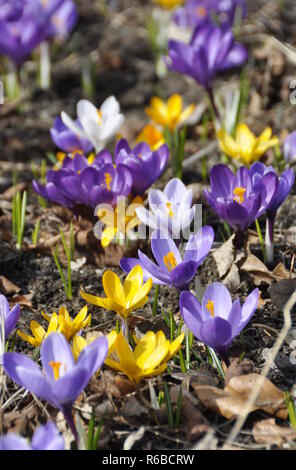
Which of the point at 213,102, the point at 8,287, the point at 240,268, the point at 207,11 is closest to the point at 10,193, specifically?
the point at 8,287

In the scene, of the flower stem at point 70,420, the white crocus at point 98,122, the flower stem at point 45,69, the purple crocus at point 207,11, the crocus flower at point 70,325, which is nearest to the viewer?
Result: the flower stem at point 70,420

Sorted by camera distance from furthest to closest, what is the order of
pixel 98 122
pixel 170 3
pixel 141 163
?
pixel 170 3 → pixel 98 122 → pixel 141 163

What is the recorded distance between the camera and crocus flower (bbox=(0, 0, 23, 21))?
11.1 feet

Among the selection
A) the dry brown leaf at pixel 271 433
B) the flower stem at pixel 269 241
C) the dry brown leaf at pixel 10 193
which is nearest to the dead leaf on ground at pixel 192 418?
the dry brown leaf at pixel 271 433

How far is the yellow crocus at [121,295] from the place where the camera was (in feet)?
5.70

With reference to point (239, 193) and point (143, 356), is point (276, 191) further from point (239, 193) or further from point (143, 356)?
point (143, 356)

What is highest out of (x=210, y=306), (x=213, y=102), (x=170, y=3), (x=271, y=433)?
(x=170, y=3)

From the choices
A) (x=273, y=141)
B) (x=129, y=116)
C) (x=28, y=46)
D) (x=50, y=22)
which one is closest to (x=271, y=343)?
(x=273, y=141)

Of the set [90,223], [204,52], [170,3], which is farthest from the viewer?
[170,3]

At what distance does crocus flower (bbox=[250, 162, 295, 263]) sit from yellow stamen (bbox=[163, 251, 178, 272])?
346 millimetres

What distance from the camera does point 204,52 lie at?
8.93 feet

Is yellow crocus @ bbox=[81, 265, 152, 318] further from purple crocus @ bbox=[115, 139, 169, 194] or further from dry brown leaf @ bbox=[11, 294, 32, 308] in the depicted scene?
purple crocus @ bbox=[115, 139, 169, 194]

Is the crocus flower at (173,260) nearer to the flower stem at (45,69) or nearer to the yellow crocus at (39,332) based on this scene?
the yellow crocus at (39,332)

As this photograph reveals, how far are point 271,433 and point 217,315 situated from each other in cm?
30
